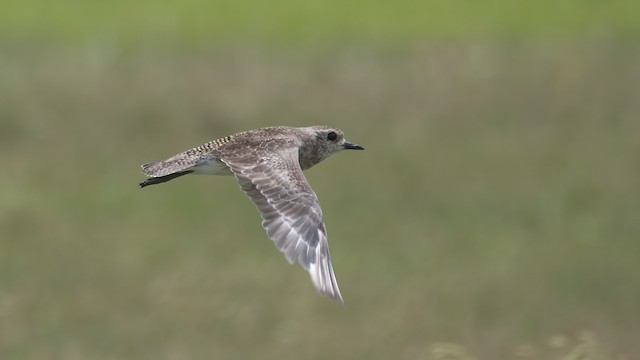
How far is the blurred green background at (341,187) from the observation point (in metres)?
17.0

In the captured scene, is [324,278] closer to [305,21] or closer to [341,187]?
[341,187]

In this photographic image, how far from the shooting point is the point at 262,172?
10609 mm

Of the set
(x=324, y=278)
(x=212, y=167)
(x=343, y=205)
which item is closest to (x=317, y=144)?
(x=212, y=167)

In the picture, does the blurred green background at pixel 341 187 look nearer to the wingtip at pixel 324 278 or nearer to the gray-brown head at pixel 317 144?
the gray-brown head at pixel 317 144

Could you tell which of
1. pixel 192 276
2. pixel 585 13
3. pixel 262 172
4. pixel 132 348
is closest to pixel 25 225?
pixel 192 276

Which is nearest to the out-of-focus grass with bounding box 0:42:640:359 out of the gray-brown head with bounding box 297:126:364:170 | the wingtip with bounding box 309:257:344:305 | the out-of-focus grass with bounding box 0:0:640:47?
the out-of-focus grass with bounding box 0:0:640:47

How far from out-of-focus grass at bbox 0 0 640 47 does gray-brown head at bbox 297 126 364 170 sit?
1434cm

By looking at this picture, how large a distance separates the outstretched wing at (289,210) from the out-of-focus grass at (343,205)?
216 inches

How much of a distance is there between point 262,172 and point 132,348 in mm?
6314

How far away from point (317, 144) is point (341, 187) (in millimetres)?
9152

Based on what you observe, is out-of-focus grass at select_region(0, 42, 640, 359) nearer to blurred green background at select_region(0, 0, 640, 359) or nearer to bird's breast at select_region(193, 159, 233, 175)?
Answer: blurred green background at select_region(0, 0, 640, 359)

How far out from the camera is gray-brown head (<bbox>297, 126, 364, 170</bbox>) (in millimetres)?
11798

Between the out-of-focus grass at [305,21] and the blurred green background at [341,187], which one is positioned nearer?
the blurred green background at [341,187]

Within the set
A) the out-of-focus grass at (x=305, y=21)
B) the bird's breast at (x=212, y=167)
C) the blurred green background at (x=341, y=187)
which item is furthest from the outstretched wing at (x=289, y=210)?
the out-of-focus grass at (x=305, y=21)
